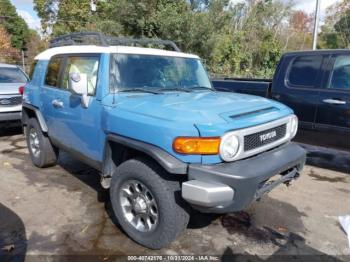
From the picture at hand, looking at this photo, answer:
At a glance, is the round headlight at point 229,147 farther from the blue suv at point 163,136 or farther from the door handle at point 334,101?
the door handle at point 334,101

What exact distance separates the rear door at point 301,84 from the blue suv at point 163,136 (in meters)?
1.75

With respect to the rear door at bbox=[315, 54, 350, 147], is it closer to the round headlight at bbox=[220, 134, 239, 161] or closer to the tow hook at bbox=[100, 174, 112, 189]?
the round headlight at bbox=[220, 134, 239, 161]

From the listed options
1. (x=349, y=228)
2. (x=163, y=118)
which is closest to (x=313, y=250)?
(x=349, y=228)

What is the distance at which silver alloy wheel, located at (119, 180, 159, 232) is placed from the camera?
3338mm

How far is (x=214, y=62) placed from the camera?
725 inches

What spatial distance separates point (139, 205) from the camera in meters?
3.40

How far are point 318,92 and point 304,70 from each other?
1.57 feet

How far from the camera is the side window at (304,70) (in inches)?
217

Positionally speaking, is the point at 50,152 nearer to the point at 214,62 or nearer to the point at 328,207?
the point at 328,207

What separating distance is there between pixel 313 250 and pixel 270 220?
2.20 ft

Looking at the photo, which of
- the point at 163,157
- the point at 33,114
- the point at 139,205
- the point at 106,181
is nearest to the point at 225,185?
the point at 163,157

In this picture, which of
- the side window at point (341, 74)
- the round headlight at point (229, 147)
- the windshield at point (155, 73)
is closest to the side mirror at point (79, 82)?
the windshield at point (155, 73)

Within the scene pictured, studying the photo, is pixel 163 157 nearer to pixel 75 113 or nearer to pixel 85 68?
pixel 75 113

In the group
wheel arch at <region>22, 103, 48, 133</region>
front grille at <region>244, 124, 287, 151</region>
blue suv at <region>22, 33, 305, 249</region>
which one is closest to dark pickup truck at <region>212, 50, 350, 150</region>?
blue suv at <region>22, 33, 305, 249</region>
